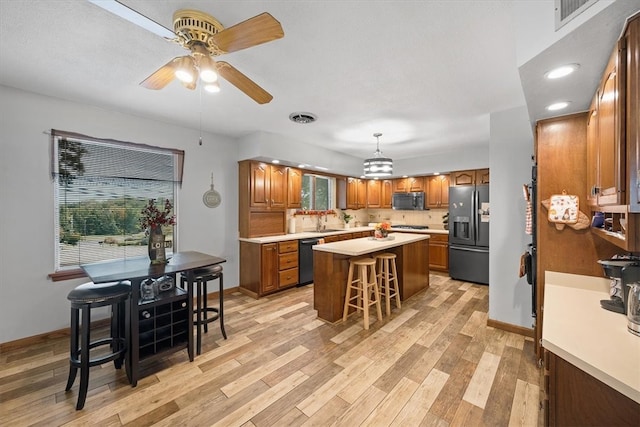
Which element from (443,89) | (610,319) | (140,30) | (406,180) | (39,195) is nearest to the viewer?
(610,319)

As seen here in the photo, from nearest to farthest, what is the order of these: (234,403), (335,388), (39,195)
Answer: (234,403), (335,388), (39,195)

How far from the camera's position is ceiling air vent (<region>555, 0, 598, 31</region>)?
105 cm

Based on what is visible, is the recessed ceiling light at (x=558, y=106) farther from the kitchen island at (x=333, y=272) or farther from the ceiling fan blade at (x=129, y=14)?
the ceiling fan blade at (x=129, y=14)

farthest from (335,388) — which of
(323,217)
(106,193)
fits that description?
(323,217)

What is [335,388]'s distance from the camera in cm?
204

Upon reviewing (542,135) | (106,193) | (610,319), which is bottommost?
(610,319)

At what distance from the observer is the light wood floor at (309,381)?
69.6 inches

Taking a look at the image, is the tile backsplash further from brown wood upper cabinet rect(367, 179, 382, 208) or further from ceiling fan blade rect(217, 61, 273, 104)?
ceiling fan blade rect(217, 61, 273, 104)

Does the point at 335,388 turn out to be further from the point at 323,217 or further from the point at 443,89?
the point at 323,217

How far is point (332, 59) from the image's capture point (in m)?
2.06

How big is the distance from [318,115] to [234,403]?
3054mm

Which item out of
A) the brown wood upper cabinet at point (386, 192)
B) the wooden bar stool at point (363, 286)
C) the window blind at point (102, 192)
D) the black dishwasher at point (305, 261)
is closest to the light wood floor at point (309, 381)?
the wooden bar stool at point (363, 286)

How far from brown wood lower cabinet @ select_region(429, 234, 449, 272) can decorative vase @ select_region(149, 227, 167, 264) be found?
5.03 metres

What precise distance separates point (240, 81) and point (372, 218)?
5955 millimetres
